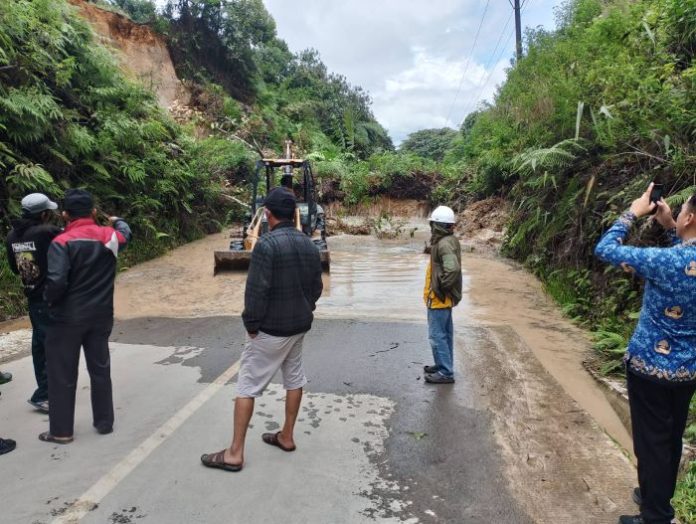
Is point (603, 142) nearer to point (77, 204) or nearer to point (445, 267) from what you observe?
point (445, 267)

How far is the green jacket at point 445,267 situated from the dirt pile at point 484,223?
419 inches

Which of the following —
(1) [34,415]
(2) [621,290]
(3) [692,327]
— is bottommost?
(1) [34,415]

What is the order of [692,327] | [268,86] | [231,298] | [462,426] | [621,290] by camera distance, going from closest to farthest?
[692,327] → [462,426] → [621,290] → [231,298] → [268,86]

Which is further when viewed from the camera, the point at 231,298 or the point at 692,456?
the point at 231,298

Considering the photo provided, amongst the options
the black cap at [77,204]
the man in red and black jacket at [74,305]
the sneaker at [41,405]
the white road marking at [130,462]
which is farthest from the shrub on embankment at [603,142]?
the sneaker at [41,405]

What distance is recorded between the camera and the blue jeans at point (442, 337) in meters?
5.59

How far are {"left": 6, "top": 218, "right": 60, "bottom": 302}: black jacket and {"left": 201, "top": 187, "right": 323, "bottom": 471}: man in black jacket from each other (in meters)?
2.10

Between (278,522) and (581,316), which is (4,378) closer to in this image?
(278,522)

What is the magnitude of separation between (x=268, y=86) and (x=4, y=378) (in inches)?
1403

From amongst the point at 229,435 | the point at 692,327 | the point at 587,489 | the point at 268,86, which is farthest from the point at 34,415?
the point at 268,86

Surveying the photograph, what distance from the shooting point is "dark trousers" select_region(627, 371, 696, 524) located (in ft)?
9.53

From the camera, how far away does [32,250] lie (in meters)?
4.61

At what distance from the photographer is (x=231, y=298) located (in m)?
10.2

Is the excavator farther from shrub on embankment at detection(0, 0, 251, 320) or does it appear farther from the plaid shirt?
the plaid shirt
